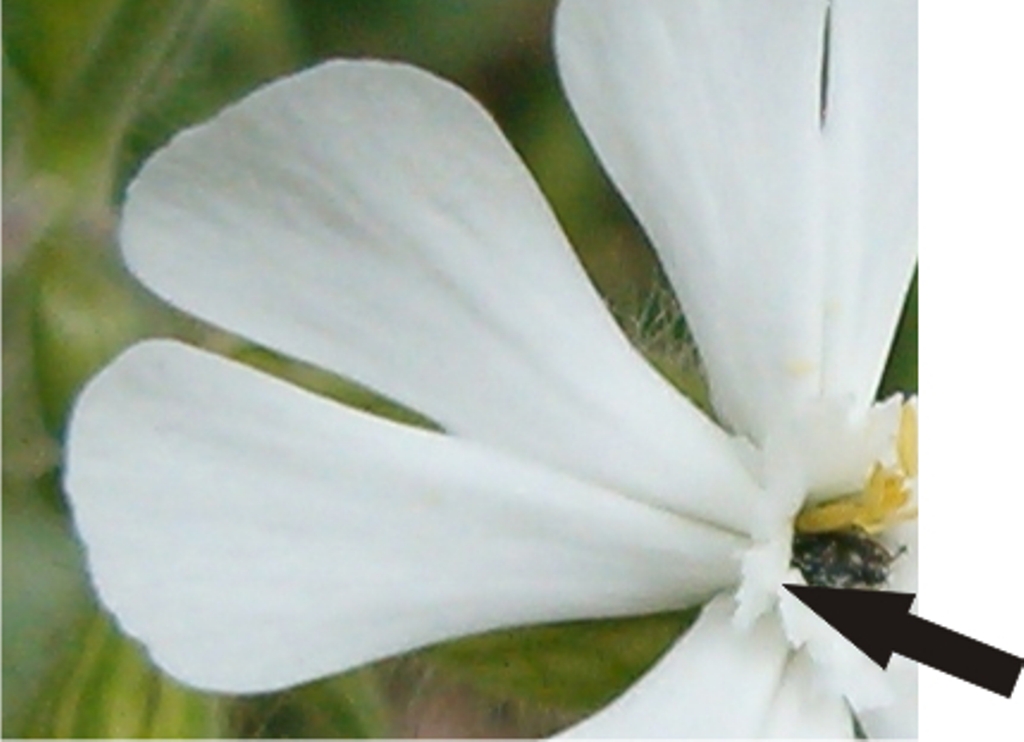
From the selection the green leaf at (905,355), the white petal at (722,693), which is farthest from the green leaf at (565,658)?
the green leaf at (905,355)

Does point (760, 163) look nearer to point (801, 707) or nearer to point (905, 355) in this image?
point (905, 355)

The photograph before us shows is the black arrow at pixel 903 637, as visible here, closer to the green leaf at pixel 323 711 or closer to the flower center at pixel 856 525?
the flower center at pixel 856 525

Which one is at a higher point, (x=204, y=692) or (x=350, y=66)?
(x=350, y=66)

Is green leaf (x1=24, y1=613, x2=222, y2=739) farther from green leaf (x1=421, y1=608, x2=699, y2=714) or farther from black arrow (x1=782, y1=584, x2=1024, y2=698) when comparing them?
black arrow (x1=782, y1=584, x2=1024, y2=698)

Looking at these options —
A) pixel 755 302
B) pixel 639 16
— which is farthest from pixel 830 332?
pixel 639 16

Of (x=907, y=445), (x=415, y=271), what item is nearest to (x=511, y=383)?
(x=415, y=271)

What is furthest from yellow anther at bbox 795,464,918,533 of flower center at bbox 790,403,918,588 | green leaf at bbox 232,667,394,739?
green leaf at bbox 232,667,394,739
